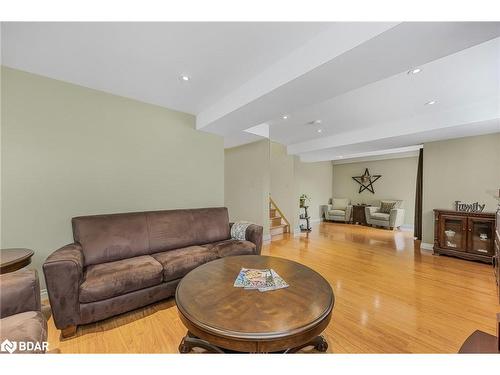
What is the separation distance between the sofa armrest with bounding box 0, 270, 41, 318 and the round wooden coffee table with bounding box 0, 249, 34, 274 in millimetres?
439

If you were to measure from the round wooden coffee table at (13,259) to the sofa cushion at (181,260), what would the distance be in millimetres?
972

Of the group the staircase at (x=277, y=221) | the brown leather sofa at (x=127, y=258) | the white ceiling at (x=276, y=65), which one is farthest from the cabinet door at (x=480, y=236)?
the brown leather sofa at (x=127, y=258)

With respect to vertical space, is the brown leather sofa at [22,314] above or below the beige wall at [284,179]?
below

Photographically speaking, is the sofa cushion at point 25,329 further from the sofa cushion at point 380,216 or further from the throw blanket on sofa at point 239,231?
the sofa cushion at point 380,216

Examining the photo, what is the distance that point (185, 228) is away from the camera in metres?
2.68

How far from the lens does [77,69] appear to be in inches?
78.4

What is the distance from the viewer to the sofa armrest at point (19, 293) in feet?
3.73

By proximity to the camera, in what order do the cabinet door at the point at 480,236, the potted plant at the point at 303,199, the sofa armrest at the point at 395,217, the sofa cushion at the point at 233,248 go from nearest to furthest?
the sofa cushion at the point at 233,248 → the cabinet door at the point at 480,236 → the sofa armrest at the point at 395,217 → the potted plant at the point at 303,199

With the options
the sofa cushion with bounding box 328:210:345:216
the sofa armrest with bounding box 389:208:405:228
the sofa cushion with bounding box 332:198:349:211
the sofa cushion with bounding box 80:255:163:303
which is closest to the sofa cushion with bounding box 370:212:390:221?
the sofa armrest with bounding box 389:208:405:228

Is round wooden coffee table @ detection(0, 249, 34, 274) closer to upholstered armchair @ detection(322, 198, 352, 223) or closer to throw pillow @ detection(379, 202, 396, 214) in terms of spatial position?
upholstered armchair @ detection(322, 198, 352, 223)

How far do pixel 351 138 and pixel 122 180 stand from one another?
417cm

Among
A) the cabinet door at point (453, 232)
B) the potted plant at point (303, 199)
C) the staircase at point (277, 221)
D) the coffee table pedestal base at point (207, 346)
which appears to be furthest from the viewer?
the potted plant at point (303, 199)

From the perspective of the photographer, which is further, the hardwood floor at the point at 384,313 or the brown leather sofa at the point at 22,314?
the hardwood floor at the point at 384,313

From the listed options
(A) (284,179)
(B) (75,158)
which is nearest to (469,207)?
(A) (284,179)
